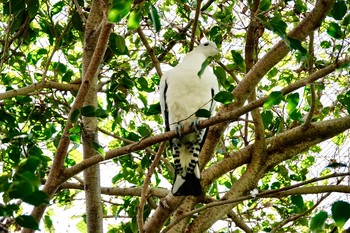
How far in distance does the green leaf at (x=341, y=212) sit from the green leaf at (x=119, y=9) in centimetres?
79

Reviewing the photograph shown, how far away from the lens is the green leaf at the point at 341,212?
1424mm

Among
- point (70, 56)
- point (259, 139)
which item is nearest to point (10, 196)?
point (259, 139)

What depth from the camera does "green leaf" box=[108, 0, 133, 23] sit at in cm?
164

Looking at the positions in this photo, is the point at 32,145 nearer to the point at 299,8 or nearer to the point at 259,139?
the point at 259,139

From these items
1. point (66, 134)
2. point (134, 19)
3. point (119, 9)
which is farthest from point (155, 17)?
point (66, 134)

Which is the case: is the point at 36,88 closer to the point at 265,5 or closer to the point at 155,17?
the point at 155,17

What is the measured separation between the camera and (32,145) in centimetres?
229

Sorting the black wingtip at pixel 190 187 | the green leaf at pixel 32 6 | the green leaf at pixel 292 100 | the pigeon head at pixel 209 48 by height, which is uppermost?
the pigeon head at pixel 209 48

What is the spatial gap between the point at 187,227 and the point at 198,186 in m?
0.23

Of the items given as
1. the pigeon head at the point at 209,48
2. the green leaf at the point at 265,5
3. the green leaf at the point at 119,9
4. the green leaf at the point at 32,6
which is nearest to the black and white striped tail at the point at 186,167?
the pigeon head at the point at 209,48

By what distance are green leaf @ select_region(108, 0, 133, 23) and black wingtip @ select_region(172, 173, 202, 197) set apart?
1.49 meters

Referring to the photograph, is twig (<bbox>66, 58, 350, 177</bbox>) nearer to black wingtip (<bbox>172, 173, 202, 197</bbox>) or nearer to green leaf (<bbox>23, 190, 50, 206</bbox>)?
black wingtip (<bbox>172, 173, 202, 197</bbox>)

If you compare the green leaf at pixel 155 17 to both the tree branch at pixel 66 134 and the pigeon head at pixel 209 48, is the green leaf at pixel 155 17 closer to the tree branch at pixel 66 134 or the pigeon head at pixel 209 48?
the tree branch at pixel 66 134

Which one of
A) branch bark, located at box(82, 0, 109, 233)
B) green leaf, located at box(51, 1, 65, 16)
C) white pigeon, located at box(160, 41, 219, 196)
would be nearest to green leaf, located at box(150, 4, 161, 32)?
branch bark, located at box(82, 0, 109, 233)
